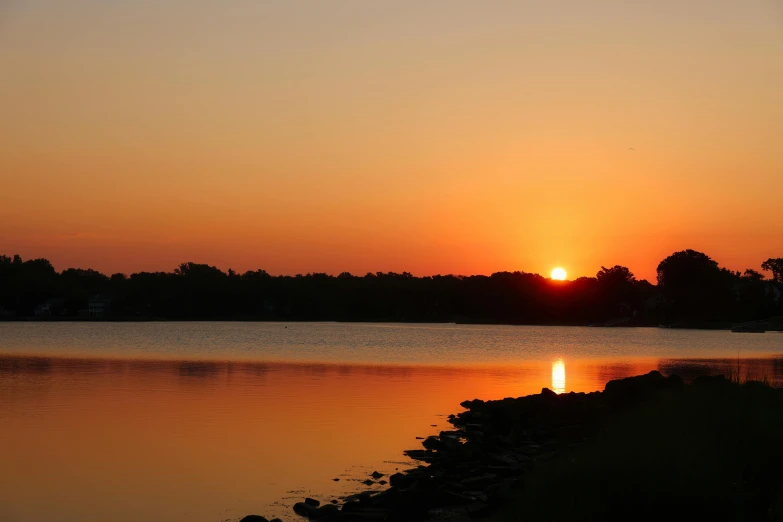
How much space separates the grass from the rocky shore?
88.4 inches

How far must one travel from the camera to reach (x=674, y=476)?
37.4ft

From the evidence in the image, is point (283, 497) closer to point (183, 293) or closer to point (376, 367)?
point (376, 367)

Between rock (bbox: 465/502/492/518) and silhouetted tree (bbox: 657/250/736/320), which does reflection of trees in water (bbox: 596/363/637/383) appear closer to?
rock (bbox: 465/502/492/518)

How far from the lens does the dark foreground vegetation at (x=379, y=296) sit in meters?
156

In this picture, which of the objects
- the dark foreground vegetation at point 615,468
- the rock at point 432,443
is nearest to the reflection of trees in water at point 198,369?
the dark foreground vegetation at point 615,468

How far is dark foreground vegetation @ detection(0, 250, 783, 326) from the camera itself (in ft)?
513

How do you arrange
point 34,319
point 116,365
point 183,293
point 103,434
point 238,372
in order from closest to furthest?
1. point 103,434
2. point 238,372
3. point 116,365
4. point 34,319
5. point 183,293

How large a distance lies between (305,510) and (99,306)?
170873 millimetres

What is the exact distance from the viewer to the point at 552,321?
606 ft

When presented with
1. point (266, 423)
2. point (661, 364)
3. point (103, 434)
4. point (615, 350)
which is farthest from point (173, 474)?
point (615, 350)

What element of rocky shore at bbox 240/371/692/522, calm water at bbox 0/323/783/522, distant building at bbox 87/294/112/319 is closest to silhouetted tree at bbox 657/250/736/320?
calm water at bbox 0/323/783/522

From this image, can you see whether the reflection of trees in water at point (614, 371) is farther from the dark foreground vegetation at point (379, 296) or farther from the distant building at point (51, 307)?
the distant building at point (51, 307)

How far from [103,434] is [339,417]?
803 cm

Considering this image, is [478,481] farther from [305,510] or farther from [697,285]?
[697,285]
